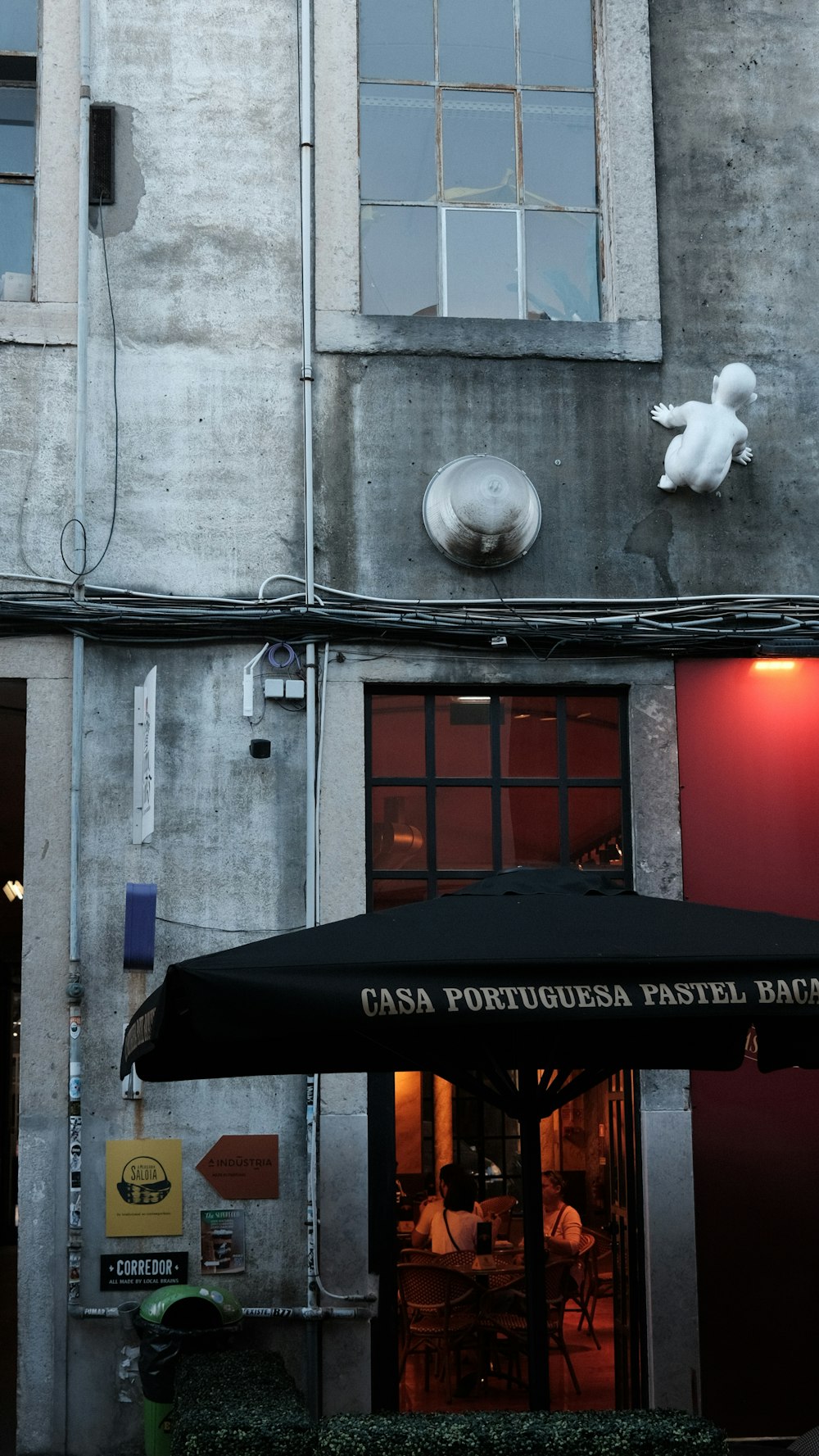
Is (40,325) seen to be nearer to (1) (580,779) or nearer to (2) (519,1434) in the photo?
(1) (580,779)

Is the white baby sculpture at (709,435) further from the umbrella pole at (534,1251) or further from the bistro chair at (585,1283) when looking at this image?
the bistro chair at (585,1283)

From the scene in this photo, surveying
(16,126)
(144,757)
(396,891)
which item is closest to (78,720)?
(144,757)

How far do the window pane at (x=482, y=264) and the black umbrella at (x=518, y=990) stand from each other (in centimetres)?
447

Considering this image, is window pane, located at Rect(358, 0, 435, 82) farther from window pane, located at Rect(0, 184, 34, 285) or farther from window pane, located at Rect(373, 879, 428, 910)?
window pane, located at Rect(373, 879, 428, 910)

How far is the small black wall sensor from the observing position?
9078mm

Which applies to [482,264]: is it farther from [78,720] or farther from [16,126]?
[78,720]

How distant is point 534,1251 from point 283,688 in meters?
3.65

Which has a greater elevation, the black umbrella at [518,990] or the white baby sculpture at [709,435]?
the white baby sculpture at [709,435]

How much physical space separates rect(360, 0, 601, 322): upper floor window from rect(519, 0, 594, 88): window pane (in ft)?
0.03

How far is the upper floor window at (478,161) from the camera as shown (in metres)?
9.65

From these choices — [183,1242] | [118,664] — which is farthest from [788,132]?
[183,1242]

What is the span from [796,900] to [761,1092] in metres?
1.09

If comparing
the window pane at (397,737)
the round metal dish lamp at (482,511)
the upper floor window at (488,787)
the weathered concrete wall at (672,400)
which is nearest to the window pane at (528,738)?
the upper floor window at (488,787)

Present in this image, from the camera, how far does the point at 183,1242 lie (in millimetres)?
8211
